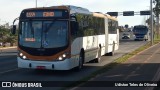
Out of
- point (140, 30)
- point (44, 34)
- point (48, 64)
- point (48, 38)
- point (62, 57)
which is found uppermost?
point (44, 34)

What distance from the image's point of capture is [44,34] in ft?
60.4

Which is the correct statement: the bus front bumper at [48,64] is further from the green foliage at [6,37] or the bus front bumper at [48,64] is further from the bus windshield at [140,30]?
the bus windshield at [140,30]

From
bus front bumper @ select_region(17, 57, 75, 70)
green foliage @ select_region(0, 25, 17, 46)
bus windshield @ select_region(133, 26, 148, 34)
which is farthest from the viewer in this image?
bus windshield @ select_region(133, 26, 148, 34)

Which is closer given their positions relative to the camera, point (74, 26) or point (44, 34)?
point (44, 34)

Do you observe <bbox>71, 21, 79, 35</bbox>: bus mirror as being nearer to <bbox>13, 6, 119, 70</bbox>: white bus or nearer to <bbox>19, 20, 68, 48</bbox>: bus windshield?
<bbox>13, 6, 119, 70</bbox>: white bus

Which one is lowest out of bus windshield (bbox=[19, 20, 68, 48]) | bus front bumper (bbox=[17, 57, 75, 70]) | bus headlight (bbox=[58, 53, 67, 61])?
bus front bumper (bbox=[17, 57, 75, 70])

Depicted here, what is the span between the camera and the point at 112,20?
32.2 meters

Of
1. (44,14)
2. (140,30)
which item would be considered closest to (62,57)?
(44,14)

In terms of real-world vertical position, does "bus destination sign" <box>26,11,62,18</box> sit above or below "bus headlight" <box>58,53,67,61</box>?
above

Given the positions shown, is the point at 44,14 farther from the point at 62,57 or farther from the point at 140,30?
the point at 140,30

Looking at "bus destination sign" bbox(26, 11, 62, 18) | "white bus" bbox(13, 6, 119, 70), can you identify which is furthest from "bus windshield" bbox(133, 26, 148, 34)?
"bus destination sign" bbox(26, 11, 62, 18)

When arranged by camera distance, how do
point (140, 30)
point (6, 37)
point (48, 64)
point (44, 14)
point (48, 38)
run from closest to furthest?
1. point (48, 64)
2. point (48, 38)
3. point (44, 14)
4. point (6, 37)
5. point (140, 30)

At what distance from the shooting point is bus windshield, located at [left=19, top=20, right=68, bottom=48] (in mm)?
18344

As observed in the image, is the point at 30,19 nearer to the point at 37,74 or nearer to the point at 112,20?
the point at 37,74
